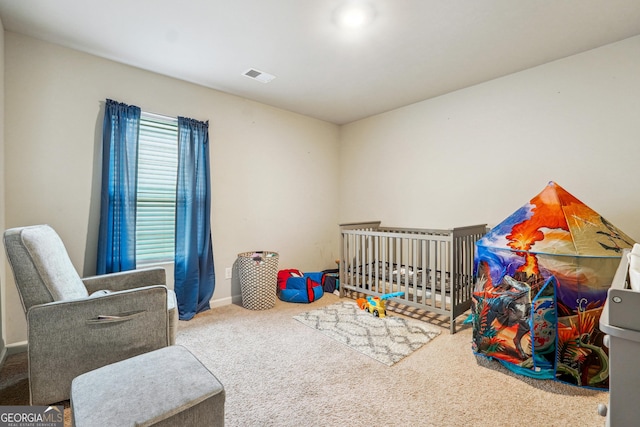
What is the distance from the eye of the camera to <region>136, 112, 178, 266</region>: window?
265cm

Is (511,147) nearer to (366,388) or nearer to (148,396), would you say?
(366,388)

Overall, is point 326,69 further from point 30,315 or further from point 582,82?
point 30,315

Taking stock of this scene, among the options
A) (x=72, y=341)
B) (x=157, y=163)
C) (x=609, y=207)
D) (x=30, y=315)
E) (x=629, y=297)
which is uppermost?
(x=157, y=163)

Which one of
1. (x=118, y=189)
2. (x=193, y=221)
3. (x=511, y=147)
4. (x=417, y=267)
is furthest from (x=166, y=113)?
(x=511, y=147)

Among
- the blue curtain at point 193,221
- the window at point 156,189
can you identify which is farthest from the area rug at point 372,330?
the window at point 156,189

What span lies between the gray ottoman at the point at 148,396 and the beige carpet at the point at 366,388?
19.3 inches

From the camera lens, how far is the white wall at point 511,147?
2.25 m

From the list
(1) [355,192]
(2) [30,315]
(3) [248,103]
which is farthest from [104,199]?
(1) [355,192]

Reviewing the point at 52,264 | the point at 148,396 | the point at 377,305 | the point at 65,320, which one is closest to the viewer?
the point at 148,396

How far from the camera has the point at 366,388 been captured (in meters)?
1.70

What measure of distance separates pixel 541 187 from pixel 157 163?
350 cm

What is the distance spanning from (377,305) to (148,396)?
2185mm

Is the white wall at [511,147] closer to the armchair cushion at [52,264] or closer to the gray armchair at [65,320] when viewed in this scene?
the gray armchair at [65,320]

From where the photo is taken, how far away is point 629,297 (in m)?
0.80
